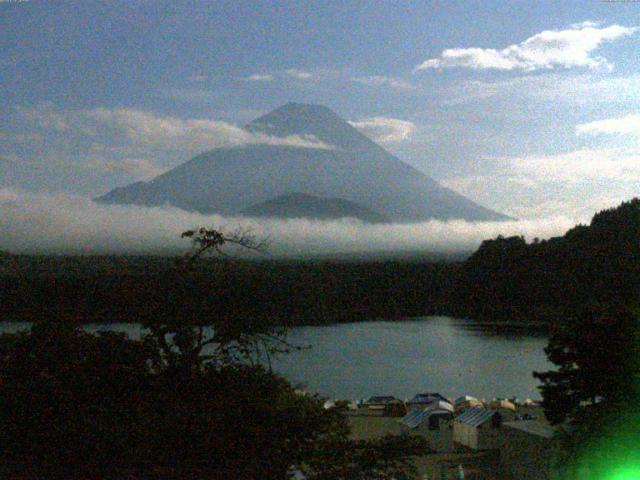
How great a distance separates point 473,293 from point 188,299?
1158 inches

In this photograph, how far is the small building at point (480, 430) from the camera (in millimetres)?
8555

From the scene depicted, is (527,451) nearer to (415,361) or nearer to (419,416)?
(419,416)

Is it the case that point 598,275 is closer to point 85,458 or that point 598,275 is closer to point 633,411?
point 633,411

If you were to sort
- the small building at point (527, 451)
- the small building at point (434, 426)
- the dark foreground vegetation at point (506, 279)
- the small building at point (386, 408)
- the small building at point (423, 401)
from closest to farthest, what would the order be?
the small building at point (527, 451)
the small building at point (434, 426)
the small building at point (386, 408)
the small building at point (423, 401)
the dark foreground vegetation at point (506, 279)

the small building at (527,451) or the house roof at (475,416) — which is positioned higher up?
the small building at (527,451)

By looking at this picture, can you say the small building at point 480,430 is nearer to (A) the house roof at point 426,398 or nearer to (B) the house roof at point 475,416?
(B) the house roof at point 475,416

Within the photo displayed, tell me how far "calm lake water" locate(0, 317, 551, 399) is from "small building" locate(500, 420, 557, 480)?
19.2 ft

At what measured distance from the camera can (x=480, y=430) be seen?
8594 millimetres

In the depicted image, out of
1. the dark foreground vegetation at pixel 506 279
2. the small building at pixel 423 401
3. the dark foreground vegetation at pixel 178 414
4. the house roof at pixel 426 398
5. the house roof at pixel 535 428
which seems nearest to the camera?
the dark foreground vegetation at pixel 178 414

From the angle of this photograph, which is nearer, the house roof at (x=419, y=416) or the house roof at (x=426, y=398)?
the house roof at (x=419, y=416)

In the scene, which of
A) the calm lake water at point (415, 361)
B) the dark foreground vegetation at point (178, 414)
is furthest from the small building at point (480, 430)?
the dark foreground vegetation at point (178, 414)

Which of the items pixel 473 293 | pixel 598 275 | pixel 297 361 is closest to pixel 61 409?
pixel 297 361

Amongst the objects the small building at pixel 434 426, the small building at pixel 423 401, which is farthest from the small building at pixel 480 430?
the small building at pixel 423 401

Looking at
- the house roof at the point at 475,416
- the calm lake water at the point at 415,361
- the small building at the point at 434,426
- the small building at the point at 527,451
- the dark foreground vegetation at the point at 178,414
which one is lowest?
the calm lake water at the point at 415,361
